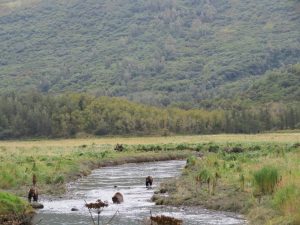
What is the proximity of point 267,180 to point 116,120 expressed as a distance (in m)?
125

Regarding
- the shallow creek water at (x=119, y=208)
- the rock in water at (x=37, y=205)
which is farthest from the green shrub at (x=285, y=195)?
the rock in water at (x=37, y=205)

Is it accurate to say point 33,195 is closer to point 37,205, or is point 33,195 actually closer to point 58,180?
point 37,205

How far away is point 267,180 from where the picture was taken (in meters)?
31.1

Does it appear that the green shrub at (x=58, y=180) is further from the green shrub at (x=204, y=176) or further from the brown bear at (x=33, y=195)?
the green shrub at (x=204, y=176)

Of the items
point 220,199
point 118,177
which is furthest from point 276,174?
point 118,177

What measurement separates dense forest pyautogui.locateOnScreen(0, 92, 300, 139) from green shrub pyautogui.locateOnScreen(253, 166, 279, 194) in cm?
11551

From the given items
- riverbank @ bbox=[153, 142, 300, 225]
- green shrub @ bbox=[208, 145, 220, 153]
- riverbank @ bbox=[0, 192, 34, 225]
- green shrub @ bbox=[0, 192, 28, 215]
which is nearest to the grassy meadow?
riverbank @ bbox=[153, 142, 300, 225]

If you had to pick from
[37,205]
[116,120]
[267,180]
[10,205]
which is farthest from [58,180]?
[116,120]

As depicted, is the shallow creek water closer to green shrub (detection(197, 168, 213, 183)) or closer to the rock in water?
the rock in water

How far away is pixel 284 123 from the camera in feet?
492

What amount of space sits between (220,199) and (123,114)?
405 ft

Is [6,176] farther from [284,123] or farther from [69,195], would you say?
[284,123]

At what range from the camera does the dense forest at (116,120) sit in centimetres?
14838

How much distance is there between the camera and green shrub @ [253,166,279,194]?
3086 centimetres
